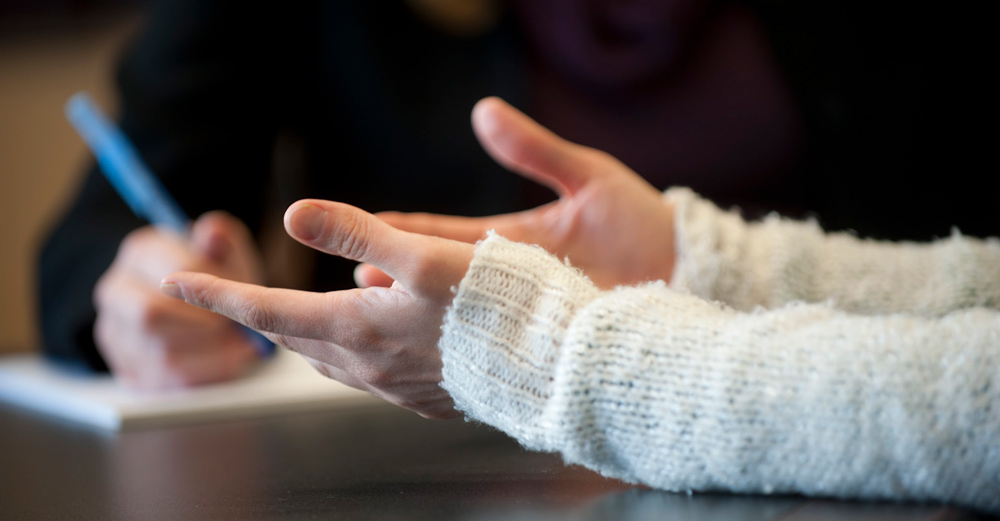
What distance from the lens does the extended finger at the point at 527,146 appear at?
1.48 ft

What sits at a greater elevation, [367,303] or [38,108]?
[38,108]

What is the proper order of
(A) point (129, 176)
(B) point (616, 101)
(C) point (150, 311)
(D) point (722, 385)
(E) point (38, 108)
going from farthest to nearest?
(E) point (38, 108) → (B) point (616, 101) → (A) point (129, 176) → (C) point (150, 311) → (D) point (722, 385)

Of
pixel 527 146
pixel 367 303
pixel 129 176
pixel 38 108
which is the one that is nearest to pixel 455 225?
pixel 527 146

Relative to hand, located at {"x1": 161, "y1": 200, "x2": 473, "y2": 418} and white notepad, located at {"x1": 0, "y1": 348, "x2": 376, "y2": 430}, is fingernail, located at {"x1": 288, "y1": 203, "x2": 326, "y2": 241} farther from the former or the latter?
white notepad, located at {"x1": 0, "y1": 348, "x2": 376, "y2": 430}

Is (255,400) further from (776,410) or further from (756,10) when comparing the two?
(756,10)

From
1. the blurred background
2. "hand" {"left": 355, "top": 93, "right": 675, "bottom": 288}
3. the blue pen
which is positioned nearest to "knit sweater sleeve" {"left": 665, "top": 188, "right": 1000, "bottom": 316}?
"hand" {"left": 355, "top": 93, "right": 675, "bottom": 288}

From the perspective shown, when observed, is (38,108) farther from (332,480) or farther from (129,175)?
(332,480)

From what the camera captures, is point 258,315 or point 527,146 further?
point 527,146

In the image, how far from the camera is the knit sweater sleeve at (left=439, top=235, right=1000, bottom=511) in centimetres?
25

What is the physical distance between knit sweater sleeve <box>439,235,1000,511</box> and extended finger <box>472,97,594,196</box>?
149 millimetres

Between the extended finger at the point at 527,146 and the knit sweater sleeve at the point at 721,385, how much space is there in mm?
149

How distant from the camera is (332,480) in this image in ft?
1.05

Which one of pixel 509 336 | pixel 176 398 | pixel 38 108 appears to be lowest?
pixel 176 398

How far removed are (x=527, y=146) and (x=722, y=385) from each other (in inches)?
8.7
